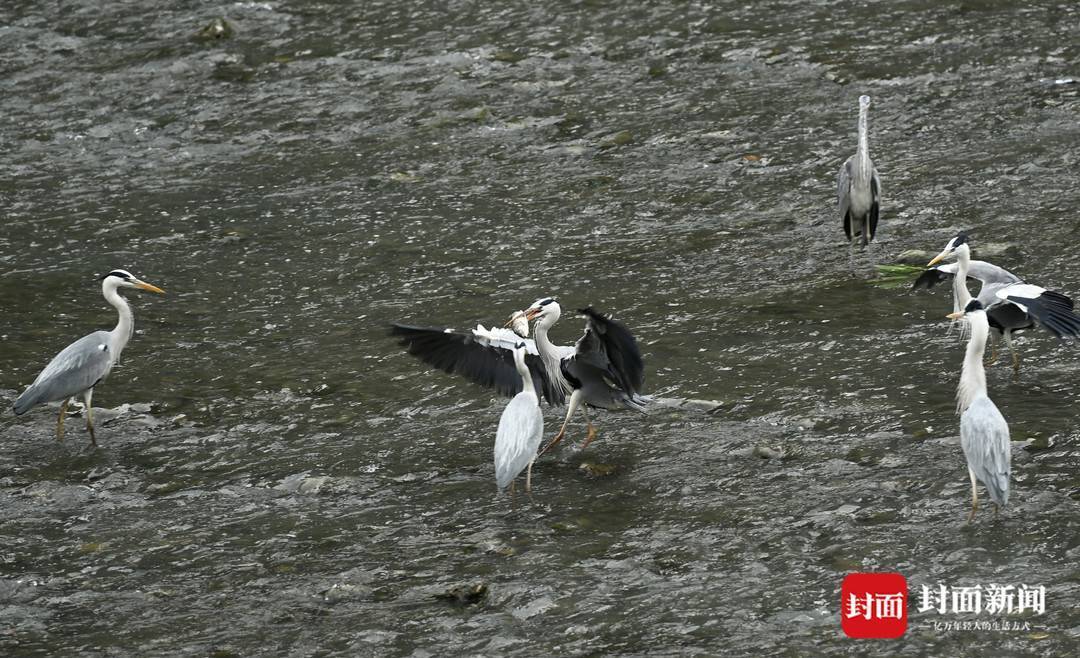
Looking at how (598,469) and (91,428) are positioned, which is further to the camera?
(91,428)

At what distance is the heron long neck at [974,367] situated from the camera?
6086 mm

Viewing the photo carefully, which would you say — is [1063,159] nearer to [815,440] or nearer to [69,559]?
[815,440]

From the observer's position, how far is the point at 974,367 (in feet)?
20.0

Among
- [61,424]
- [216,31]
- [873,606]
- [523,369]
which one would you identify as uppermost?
[216,31]

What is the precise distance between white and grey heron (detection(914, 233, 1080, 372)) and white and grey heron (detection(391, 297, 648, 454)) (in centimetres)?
195

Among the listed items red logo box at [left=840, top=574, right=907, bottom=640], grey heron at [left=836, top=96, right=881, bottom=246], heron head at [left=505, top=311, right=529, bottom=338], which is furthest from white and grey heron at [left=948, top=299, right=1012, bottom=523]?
grey heron at [left=836, top=96, right=881, bottom=246]

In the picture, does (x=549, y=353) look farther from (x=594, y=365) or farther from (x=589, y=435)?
(x=589, y=435)

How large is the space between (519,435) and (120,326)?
9.01ft

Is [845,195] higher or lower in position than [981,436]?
higher

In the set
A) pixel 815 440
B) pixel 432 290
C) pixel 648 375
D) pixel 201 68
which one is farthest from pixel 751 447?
pixel 201 68

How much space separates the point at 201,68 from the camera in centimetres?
1279

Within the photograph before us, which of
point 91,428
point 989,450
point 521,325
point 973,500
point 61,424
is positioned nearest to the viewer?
point 989,450

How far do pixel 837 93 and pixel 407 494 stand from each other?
620cm

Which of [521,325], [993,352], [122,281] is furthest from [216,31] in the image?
[993,352]
